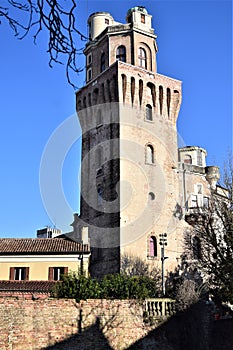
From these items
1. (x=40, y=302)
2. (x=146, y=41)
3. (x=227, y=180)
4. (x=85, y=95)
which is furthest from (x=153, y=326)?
(x=146, y=41)

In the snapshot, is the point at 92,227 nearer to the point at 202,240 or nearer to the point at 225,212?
the point at 202,240

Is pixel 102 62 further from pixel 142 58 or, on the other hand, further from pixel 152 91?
pixel 152 91

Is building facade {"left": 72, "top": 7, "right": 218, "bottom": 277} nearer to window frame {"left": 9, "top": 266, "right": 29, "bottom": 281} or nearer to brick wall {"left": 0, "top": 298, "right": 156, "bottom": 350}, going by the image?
window frame {"left": 9, "top": 266, "right": 29, "bottom": 281}

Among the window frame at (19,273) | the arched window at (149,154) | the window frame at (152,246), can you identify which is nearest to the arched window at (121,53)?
the arched window at (149,154)

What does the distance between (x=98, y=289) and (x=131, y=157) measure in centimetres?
1451

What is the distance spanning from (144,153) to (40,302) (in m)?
18.8

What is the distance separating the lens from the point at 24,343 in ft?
57.5

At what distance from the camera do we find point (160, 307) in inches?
870

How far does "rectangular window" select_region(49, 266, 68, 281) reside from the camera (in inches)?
1132

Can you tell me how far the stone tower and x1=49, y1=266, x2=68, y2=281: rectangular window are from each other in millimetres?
2888

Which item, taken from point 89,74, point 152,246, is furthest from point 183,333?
point 89,74

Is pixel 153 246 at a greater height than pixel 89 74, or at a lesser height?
lesser

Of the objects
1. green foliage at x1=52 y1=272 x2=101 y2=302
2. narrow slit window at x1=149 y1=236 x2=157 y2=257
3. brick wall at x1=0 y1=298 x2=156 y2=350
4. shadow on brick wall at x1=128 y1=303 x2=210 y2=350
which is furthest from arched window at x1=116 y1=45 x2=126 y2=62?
brick wall at x1=0 y1=298 x2=156 y2=350

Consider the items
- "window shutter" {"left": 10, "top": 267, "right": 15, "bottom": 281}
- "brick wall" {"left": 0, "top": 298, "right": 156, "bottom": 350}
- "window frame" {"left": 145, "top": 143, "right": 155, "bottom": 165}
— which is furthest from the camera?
"window frame" {"left": 145, "top": 143, "right": 155, "bottom": 165}
